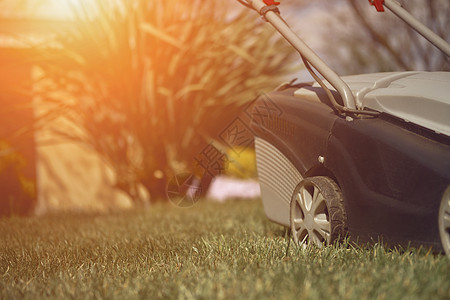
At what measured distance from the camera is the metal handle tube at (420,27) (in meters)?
2.55

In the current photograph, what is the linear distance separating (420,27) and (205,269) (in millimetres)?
1552

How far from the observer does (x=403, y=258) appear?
2014mm

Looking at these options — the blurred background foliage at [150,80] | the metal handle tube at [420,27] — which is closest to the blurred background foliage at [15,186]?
the blurred background foliage at [150,80]

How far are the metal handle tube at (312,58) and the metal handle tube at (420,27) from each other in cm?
51

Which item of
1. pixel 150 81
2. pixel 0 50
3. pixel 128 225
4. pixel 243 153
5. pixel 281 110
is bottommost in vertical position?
pixel 128 225

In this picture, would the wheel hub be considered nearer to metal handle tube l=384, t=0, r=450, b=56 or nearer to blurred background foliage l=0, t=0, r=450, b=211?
metal handle tube l=384, t=0, r=450, b=56

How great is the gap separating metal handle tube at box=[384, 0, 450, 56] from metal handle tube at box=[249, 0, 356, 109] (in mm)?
510

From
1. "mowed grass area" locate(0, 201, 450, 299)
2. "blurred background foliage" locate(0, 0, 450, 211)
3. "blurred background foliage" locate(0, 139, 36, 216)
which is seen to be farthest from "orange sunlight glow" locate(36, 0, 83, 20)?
"mowed grass area" locate(0, 201, 450, 299)

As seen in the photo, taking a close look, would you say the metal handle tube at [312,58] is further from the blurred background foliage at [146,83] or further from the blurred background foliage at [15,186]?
the blurred background foliage at [15,186]

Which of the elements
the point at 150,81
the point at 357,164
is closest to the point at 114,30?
the point at 150,81

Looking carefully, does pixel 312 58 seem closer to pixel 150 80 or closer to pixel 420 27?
pixel 420 27

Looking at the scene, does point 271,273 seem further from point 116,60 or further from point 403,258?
point 116,60

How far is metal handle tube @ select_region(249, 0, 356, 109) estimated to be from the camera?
2.40 m

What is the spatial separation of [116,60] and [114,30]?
279 mm
